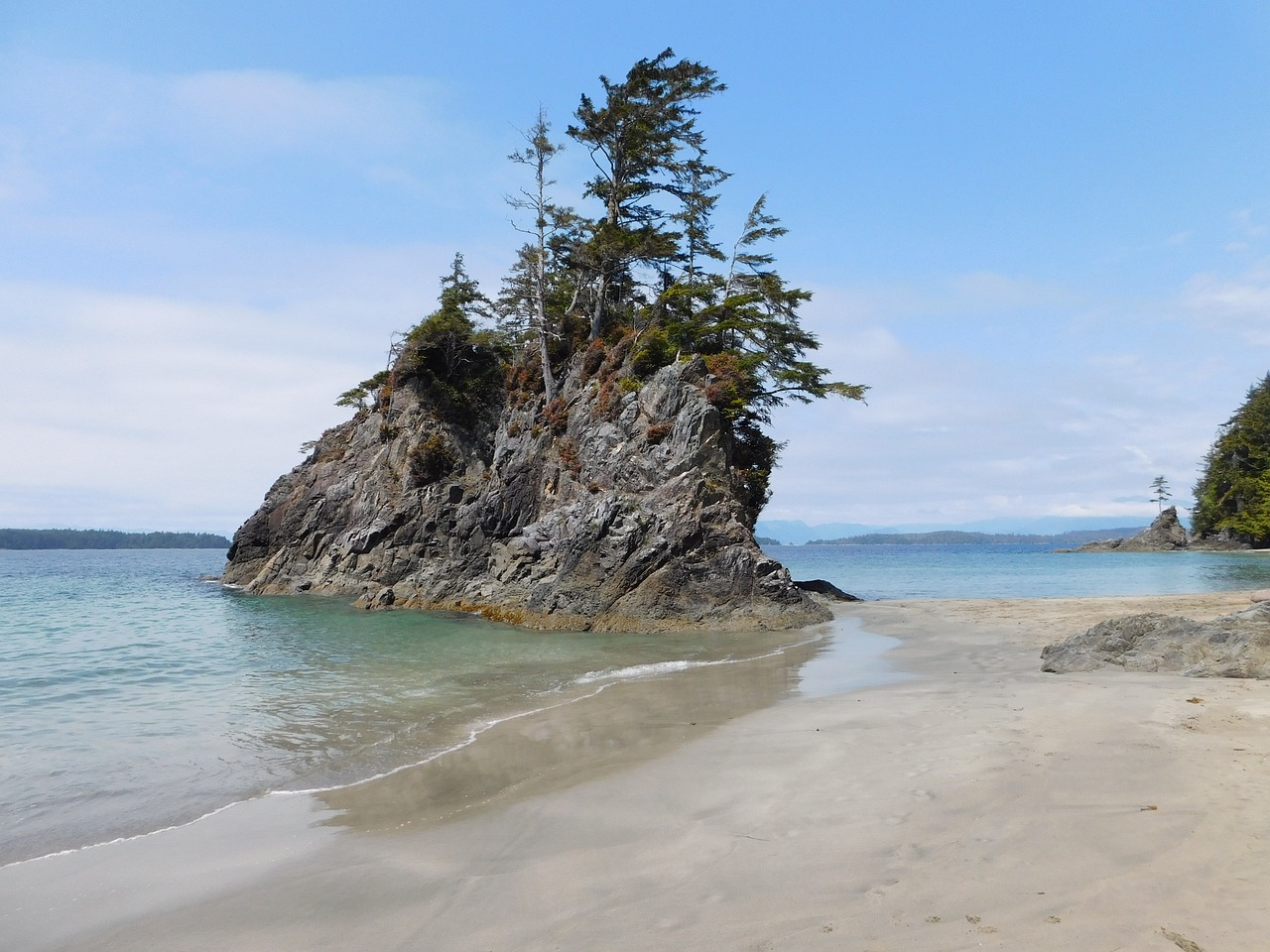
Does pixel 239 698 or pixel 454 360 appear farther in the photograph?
pixel 454 360

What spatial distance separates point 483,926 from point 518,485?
2488 cm

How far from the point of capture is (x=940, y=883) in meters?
4.52

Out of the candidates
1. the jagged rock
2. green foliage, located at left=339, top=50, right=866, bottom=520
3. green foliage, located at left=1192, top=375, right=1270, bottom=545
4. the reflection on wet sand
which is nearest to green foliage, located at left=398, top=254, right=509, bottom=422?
green foliage, located at left=339, top=50, right=866, bottom=520

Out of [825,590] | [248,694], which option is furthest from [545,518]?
[248,694]

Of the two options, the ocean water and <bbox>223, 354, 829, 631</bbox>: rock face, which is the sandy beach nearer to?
the ocean water

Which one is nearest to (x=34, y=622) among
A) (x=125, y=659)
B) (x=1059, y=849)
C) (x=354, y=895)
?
(x=125, y=659)

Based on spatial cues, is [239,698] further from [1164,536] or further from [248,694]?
[1164,536]

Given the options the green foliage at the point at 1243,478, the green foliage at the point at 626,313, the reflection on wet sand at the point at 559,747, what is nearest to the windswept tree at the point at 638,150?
the green foliage at the point at 626,313

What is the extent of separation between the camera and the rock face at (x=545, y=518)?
71.3 ft

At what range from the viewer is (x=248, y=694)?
12.9 m

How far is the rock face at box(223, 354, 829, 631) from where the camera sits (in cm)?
2172

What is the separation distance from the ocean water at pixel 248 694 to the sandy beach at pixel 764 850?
1.19m

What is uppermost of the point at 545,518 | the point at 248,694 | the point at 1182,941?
the point at 545,518

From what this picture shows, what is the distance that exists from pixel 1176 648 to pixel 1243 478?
3344 inches
